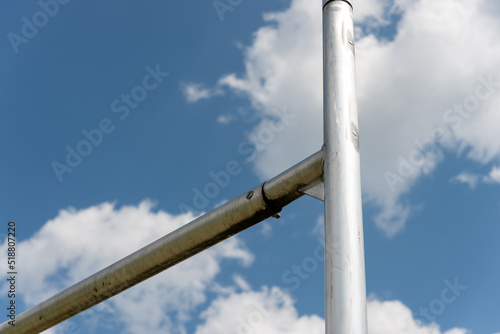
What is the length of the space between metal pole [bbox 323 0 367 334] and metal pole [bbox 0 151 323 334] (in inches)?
9.8

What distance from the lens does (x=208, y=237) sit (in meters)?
5.85

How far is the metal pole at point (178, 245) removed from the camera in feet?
17.7

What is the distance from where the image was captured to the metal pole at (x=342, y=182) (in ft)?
14.3

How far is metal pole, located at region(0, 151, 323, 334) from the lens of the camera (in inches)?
212

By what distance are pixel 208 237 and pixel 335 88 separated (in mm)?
1778

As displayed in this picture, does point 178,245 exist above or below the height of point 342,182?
above

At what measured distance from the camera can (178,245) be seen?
6039 millimetres

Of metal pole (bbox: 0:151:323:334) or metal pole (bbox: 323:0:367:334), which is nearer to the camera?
metal pole (bbox: 323:0:367:334)

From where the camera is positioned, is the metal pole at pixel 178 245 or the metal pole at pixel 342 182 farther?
the metal pole at pixel 178 245

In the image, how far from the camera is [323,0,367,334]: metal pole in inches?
172

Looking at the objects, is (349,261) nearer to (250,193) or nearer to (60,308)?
(250,193)

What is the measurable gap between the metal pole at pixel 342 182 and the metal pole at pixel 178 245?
0.25 m

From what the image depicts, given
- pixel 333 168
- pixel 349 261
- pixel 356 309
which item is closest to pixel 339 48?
pixel 333 168

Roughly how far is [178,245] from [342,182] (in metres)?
1.94
